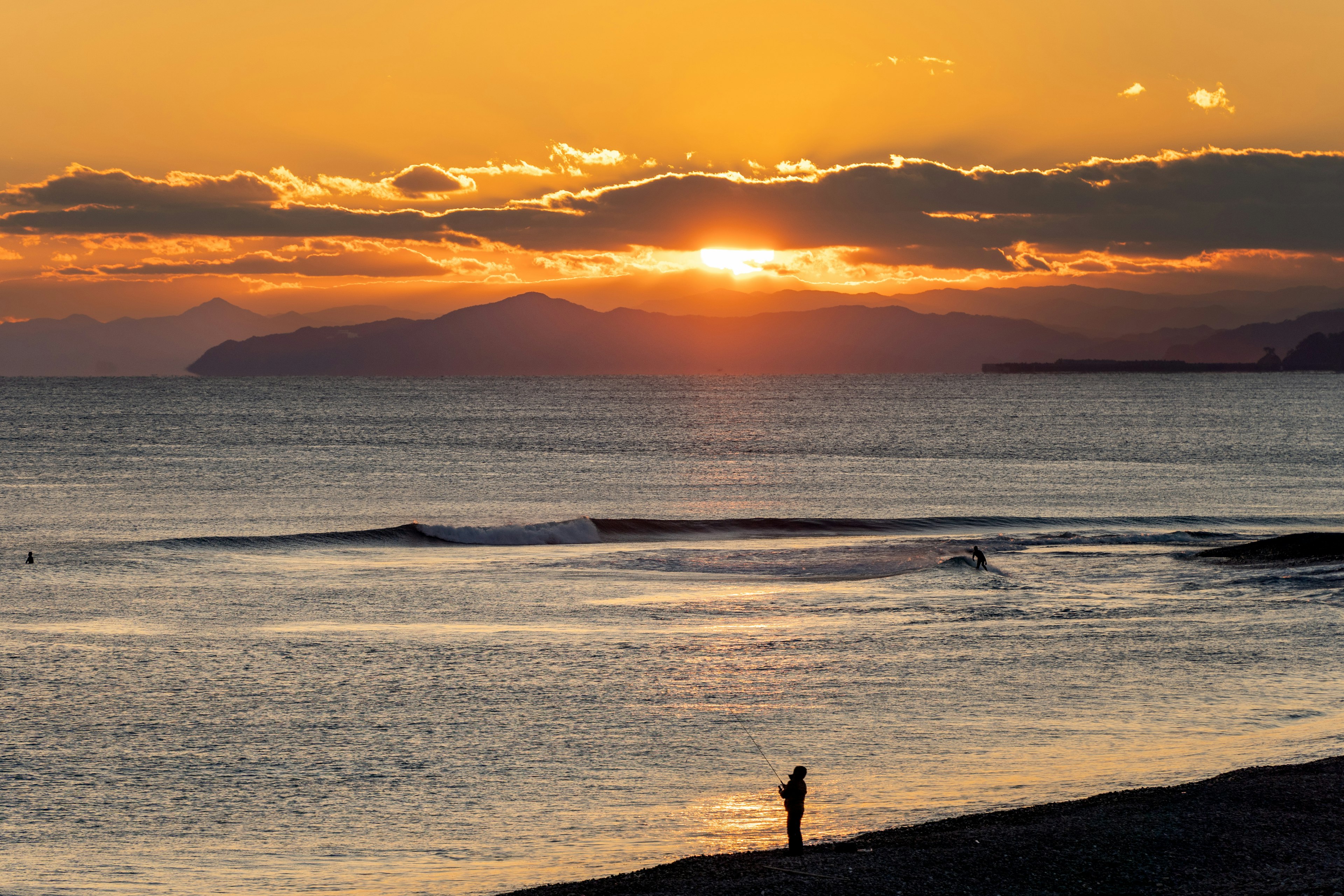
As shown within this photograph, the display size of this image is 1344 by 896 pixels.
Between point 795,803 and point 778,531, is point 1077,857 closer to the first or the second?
point 795,803

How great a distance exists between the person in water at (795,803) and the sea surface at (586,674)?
120 centimetres

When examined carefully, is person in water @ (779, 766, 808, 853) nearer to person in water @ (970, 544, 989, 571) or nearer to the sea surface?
the sea surface

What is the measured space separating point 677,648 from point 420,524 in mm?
27927

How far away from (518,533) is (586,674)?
92.1 feet

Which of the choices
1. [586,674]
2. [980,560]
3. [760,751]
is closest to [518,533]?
[980,560]

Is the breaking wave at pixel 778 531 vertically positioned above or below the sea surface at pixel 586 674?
below

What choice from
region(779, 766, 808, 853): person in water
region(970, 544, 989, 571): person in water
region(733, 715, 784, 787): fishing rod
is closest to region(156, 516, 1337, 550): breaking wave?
region(970, 544, 989, 571): person in water

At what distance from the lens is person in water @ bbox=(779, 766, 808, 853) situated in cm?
1302

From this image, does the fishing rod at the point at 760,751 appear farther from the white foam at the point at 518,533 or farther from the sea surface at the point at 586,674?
the white foam at the point at 518,533

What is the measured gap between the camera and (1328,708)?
20.9m

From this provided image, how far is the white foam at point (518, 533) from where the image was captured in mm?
50188

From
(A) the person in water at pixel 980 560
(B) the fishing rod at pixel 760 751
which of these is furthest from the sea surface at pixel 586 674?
(A) the person in water at pixel 980 560

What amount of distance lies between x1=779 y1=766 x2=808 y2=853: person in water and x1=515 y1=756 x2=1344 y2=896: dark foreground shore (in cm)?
24

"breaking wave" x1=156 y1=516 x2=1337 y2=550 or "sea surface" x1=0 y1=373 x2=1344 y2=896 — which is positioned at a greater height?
"sea surface" x1=0 y1=373 x2=1344 y2=896
